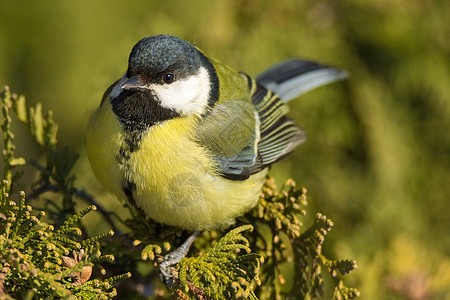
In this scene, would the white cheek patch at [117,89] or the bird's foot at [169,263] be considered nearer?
the bird's foot at [169,263]

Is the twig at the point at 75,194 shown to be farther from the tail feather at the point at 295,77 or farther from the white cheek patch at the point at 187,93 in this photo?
the tail feather at the point at 295,77

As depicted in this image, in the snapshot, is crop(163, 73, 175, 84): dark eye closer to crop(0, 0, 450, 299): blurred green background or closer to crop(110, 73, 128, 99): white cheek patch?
crop(110, 73, 128, 99): white cheek patch

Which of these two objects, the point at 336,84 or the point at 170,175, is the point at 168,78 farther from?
the point at 336,84

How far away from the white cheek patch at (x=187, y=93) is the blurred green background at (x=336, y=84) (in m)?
0.68

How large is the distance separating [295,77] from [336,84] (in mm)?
366

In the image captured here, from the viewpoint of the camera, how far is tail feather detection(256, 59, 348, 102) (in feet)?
8.04

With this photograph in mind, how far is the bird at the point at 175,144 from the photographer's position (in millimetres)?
1668

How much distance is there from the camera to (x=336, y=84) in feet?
8.93

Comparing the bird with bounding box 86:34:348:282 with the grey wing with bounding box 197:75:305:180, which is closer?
the bird with bounding box 86:34:348:282

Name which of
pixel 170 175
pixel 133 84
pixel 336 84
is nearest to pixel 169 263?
pixel 170 175

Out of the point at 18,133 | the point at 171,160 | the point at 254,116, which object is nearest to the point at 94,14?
the point at 18,133

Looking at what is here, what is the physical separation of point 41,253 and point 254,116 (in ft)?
3.41

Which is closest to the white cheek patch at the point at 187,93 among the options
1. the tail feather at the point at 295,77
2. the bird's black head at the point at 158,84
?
the bird's black head at the point at 158,84

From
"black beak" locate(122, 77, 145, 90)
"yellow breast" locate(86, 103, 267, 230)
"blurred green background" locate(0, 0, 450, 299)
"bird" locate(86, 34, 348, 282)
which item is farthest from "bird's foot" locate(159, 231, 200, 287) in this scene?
"blurred green background" locate(0, 0, 450, 299)
